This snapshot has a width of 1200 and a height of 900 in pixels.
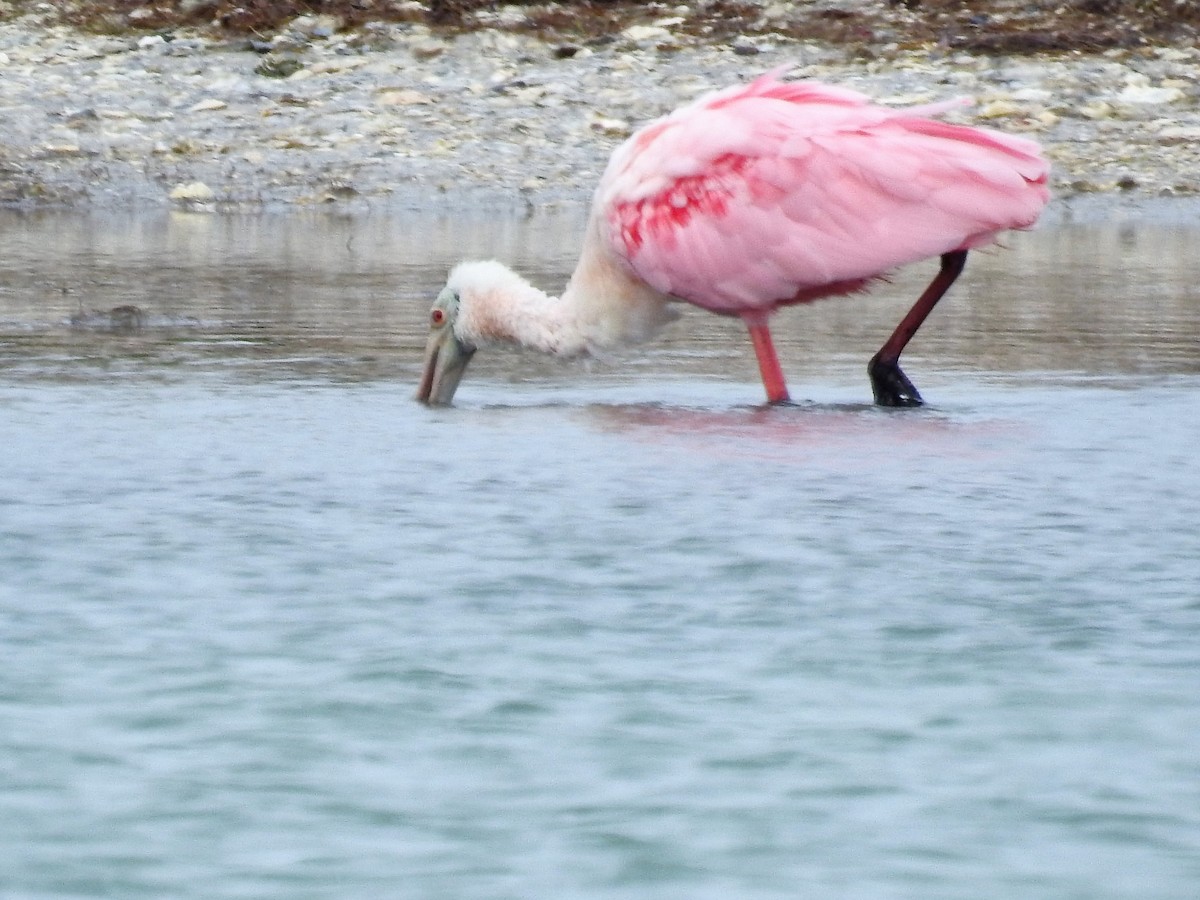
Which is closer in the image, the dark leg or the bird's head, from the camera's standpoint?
the dark leg

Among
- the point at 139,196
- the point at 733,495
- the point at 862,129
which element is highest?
the point at 862,129

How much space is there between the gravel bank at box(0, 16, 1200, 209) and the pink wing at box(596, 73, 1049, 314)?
8.71 metres

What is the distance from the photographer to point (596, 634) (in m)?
4.22

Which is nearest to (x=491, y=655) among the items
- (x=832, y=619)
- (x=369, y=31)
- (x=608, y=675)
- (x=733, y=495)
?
(x=608, y=675)

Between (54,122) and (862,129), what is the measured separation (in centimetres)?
1154

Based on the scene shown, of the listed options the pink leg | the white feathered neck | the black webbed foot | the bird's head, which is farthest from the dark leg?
the bird's head

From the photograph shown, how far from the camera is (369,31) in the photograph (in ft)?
65.8

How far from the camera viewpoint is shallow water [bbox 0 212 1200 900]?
10.3 ft

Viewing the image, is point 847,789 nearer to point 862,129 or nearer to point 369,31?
point 862,129

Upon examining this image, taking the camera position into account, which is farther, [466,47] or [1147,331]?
[466,47]

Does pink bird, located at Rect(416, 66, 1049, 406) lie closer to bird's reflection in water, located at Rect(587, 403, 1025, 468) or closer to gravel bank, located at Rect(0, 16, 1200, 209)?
bird's reflection in water, located at Rect(587, 403, 1025, 468)

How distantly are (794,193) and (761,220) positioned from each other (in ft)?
0.44

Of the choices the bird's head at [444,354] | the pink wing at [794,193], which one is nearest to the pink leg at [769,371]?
the pink wing at [794,193]

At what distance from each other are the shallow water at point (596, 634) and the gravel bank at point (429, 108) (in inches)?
348
